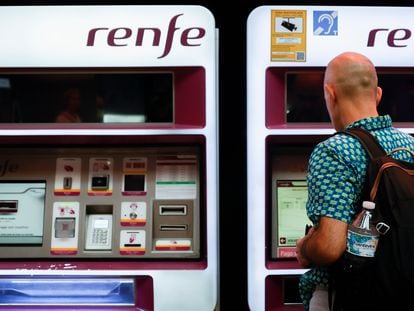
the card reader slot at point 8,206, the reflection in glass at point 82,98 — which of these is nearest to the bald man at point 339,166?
the reflection in glass at point 82,98

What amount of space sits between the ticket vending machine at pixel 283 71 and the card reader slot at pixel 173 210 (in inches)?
12.6

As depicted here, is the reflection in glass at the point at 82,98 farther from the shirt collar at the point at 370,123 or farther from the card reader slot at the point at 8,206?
the shirt collar at the point at 370,123

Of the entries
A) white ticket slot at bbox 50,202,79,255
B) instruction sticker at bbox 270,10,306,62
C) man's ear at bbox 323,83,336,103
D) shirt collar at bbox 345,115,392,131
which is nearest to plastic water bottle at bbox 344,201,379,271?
shirt collar at bbox 345,115,392,131

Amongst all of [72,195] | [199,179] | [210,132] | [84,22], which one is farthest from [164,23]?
[72,195]

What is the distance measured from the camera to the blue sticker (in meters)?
2.22

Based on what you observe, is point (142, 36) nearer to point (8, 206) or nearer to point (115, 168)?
point (115, 168)

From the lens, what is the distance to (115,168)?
7.82ft

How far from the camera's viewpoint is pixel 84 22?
222 centimetres

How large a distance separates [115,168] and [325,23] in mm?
1162

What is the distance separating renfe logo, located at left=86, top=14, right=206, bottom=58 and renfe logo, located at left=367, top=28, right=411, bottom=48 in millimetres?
743

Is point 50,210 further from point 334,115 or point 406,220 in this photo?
point 406,220

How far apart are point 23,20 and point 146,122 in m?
0.71

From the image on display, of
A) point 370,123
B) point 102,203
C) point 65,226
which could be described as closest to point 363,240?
point 370,123

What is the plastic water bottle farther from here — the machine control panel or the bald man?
the machine control panel
